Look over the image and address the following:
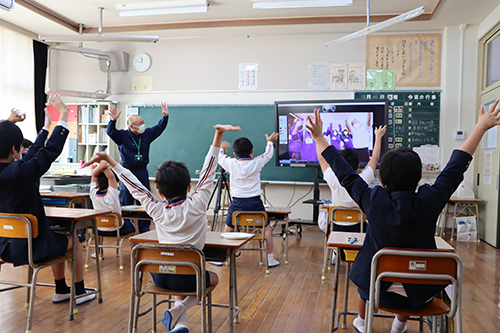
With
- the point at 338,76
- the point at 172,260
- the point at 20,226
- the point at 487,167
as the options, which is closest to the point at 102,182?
the point at 20,226

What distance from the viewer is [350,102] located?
18.9 feet

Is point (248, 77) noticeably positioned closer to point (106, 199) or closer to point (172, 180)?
point (106, 199)

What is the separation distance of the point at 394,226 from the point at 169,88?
19.5 ft

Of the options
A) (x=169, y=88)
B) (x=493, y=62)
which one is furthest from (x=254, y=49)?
(x=493, y=62)

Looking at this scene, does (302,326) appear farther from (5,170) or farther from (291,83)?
(291,83)

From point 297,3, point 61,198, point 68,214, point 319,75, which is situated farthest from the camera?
point 319,75

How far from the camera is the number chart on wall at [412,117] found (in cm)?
598

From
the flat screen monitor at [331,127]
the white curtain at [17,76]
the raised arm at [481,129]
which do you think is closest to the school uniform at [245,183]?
the flat screen monitor at [331,127]

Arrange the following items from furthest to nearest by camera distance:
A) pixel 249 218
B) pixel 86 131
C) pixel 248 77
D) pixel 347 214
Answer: pixel 86 131
pixel 248 77
pixel 249 218
pixel 347 214

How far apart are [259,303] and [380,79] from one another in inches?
179

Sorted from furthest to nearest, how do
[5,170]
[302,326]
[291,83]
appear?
[291,83] < [302,326] < [5,170]

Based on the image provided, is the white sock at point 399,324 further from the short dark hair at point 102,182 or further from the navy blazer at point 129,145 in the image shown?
the navy blazer at point 129,145

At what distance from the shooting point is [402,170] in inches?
61.2

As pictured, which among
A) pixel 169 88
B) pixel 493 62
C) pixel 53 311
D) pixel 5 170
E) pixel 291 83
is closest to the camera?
pixel 5 170
